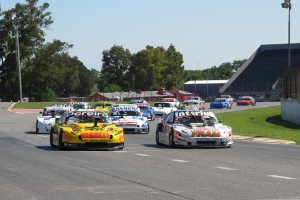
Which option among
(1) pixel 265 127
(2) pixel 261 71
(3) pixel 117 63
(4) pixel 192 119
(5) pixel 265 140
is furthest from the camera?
(3) pixel 117 63

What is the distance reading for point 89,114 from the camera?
2291 centimetres

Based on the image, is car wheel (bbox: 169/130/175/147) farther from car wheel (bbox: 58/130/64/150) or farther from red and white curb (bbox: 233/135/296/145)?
red and white curb (bbox: 233/135/296/145)

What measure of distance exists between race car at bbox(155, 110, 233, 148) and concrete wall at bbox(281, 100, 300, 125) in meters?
22.5

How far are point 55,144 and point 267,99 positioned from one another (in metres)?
103

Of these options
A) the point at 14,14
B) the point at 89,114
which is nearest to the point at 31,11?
the point at 14,14

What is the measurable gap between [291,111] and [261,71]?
100139 millimetres

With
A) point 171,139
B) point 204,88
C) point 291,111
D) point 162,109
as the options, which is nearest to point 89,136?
point 171,139

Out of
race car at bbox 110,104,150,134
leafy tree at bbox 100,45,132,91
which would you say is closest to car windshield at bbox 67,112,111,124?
race car at bbox 110,104,150,134

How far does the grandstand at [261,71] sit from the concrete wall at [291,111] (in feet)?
296

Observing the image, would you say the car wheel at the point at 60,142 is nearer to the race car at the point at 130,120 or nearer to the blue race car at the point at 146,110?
the race car at the point at 130,120

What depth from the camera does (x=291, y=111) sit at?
46.8 metres

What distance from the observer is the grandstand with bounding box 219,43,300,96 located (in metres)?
143

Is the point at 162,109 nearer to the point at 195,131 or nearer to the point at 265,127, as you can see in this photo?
the point at 265,127

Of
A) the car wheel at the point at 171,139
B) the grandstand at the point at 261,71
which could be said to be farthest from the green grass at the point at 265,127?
the grandstand at the point at 261,71
